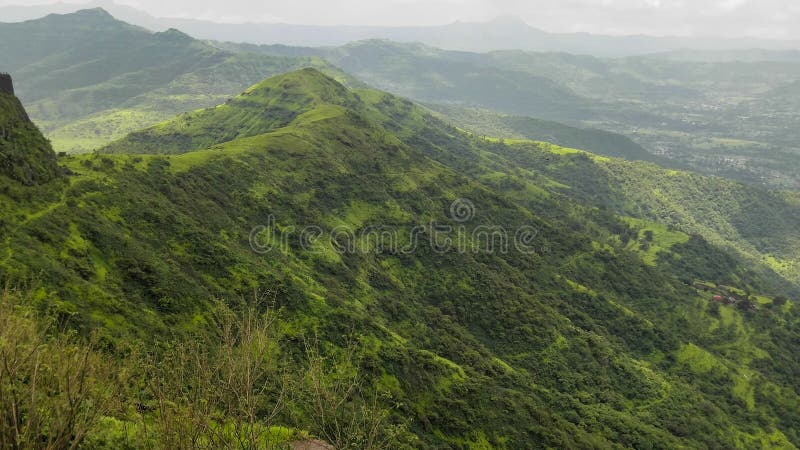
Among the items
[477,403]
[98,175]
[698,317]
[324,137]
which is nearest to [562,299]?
[698,317]

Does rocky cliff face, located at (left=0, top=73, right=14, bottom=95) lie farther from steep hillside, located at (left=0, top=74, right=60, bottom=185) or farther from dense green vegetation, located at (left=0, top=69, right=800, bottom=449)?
dense green vegetation, located at (left=0, top=69, right=800, bottom=449)

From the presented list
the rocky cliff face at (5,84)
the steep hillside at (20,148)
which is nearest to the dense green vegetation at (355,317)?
the steep hillside at (20,148)

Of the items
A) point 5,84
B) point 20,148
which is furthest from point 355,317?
point 5,84

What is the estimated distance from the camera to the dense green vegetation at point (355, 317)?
36625mm

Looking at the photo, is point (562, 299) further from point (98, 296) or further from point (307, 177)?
point (98, 296)

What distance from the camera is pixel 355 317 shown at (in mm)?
93750

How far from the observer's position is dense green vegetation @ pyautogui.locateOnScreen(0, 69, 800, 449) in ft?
120

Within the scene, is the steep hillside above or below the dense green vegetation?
above

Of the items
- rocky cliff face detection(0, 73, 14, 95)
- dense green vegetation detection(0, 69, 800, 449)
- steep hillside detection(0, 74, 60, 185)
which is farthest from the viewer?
rocky cliff face detection(0, 73, 14, 95)

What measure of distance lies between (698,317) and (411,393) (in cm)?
15655

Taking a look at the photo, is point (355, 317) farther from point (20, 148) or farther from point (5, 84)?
point (5, 84)

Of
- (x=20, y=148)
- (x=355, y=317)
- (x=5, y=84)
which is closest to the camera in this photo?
(x=20, y=148)

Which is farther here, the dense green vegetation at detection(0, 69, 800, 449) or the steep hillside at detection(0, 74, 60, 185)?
the steep hillside at detection(0, 74, 60, 185)

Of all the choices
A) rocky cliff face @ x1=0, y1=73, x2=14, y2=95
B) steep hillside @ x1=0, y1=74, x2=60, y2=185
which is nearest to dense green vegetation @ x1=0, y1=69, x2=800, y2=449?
steep hillside @ x1=0, y1=74, x2=60, y2=185
